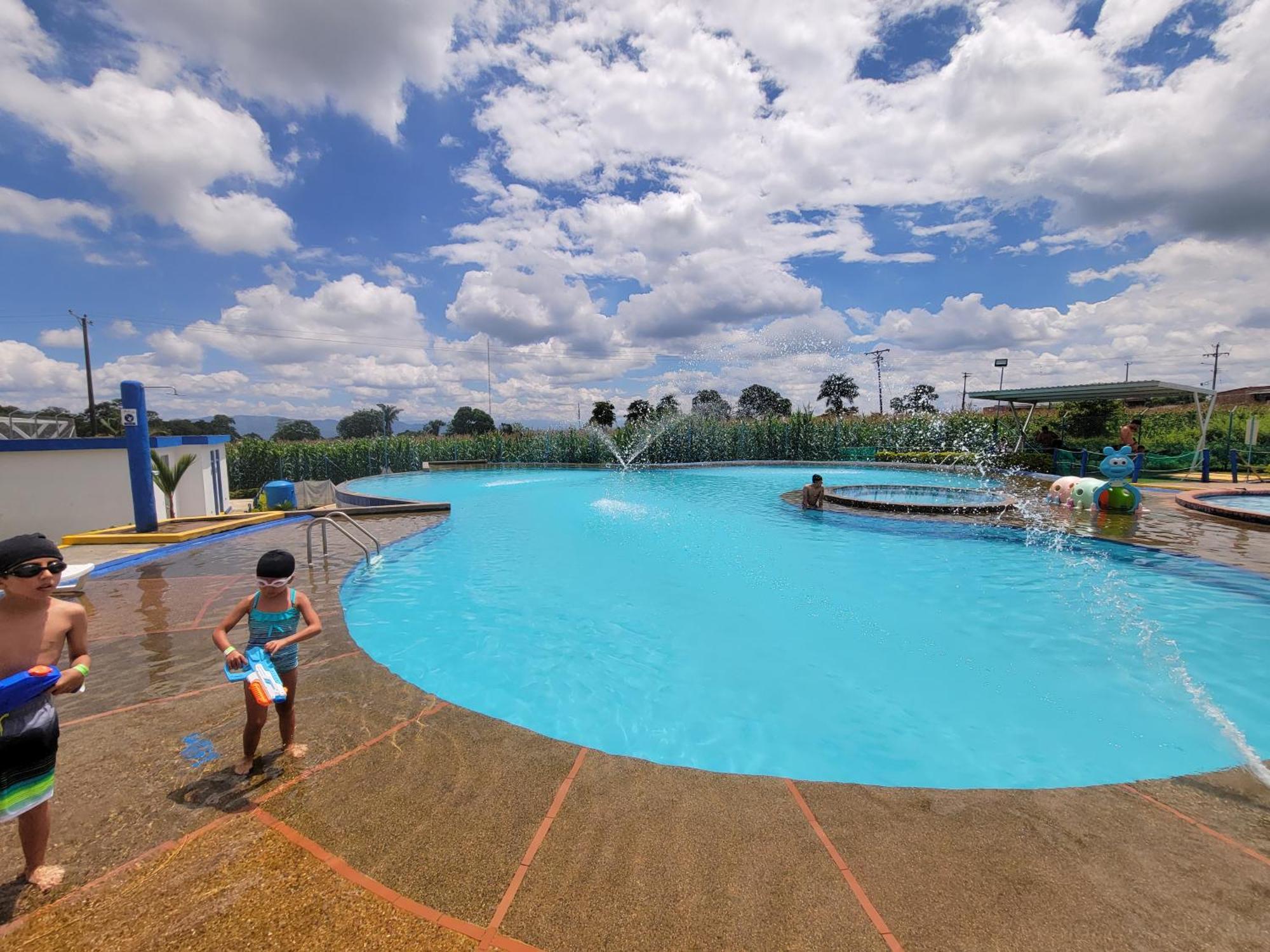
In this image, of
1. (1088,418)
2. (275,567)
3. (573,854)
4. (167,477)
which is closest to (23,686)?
(275,567)

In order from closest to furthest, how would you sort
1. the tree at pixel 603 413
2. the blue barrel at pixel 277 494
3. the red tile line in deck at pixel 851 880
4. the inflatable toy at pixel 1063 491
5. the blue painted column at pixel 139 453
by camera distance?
the red tile line in deck at pixel 851 880 → the blue painted column at pixel 139 453 → the inflatable toy at pixel 1063 491 → the blue barrel at pixel 277 494 → the tree at pixel 603 413

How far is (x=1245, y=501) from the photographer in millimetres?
14453

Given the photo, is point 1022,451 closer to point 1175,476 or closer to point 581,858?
point 1175,476

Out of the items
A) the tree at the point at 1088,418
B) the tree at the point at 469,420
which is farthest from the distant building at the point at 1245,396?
the tree at the point at 469,420

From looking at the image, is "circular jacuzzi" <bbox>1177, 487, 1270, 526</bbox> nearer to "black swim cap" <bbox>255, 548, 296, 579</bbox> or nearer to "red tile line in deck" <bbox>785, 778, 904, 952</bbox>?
"red tile line in deck" <bbox>785, 778, 904, 952</bbox>

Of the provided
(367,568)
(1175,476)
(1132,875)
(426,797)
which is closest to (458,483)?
(367,568)

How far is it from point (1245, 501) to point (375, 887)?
2104 cm

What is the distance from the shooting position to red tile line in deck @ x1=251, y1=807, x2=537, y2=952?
218 cm

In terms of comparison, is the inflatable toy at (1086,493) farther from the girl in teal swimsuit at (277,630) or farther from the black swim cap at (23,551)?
the black swim cap at (23,551)

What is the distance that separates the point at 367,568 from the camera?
29.6 ft

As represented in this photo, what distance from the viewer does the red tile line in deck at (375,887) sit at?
2182 millimetres

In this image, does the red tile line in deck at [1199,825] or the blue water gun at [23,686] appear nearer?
the blue water gun at [23,686]

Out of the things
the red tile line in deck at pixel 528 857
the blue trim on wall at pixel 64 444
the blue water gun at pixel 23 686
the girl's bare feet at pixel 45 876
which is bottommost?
the red tile line in deck at pixel 528 857

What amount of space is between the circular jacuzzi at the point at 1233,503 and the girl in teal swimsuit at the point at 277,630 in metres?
16.6
